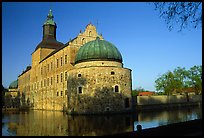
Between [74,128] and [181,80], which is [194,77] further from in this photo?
[74,128]

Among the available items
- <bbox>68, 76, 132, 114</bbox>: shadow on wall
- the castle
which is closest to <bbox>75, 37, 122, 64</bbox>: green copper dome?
the castle

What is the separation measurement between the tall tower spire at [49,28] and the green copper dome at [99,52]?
21603mm

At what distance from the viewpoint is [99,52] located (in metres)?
29.8

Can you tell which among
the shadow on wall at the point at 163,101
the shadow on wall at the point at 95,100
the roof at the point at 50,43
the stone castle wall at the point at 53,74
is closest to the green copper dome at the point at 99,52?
the shadow on wall at the point at 95,100

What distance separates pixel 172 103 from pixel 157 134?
36901mm

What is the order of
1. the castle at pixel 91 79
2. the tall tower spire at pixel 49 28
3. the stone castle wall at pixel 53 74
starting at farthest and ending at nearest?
the tall tower spire at pixel 49 28, the stone castle wall at pixel 53 74, the castle at pixel 91 79

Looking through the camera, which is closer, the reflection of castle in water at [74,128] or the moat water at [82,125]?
the reflection of castle in water at [74,128]

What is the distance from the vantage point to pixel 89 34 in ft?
124

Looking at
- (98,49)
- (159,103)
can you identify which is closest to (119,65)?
(98,49)

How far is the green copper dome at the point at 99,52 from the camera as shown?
2977cm

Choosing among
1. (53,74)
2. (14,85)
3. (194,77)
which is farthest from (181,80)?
(14,85)

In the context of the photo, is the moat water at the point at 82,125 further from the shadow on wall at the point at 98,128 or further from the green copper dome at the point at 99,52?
the green copper dome at the point at 99,52

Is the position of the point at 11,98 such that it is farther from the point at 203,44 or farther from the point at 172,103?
the point at 203,44

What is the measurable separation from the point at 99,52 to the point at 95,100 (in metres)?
6.76
